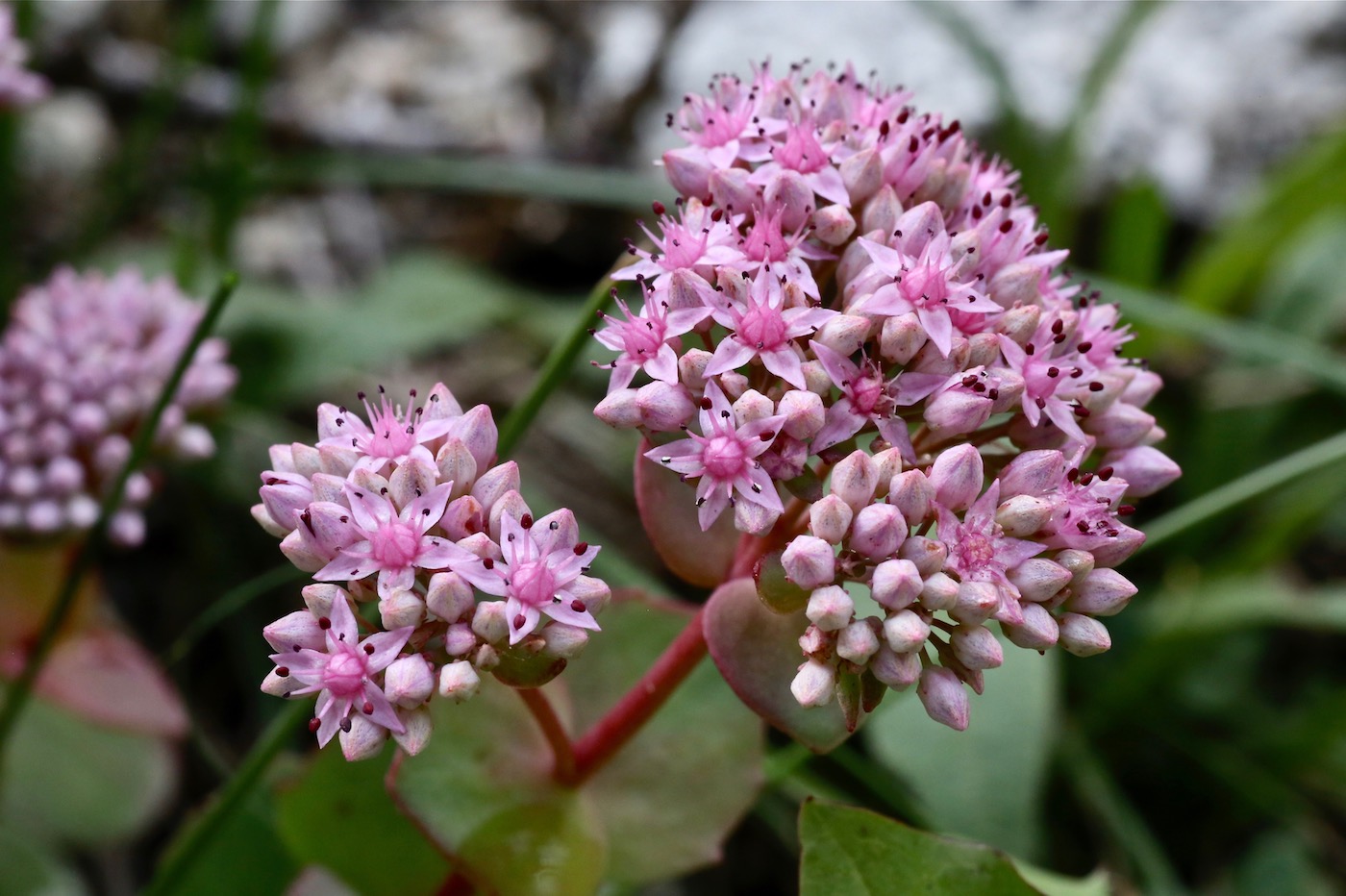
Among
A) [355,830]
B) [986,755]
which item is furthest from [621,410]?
[986,755]

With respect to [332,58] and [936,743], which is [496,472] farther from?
[332,58]

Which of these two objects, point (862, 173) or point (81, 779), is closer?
point (862, 173)

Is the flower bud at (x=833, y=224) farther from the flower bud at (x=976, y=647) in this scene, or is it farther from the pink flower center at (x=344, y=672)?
the pink flower center at (x=344, y=672)

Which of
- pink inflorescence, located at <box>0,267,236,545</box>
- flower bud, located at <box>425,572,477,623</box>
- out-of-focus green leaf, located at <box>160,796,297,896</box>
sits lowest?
out-of-focus green leaf, located at <box>160,796,297,896</box>

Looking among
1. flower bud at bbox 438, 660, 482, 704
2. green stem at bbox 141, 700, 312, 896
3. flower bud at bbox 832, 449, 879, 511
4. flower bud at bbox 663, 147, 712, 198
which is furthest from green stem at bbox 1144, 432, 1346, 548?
green stem at bbox 141, 700, 312, 896

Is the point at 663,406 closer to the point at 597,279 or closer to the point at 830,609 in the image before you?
the point at 830,609

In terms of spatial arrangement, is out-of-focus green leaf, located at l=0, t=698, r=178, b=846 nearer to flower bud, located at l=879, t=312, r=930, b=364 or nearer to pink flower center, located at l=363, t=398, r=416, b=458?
pink flower center, located at l=363, t=398, r=416, b=458
